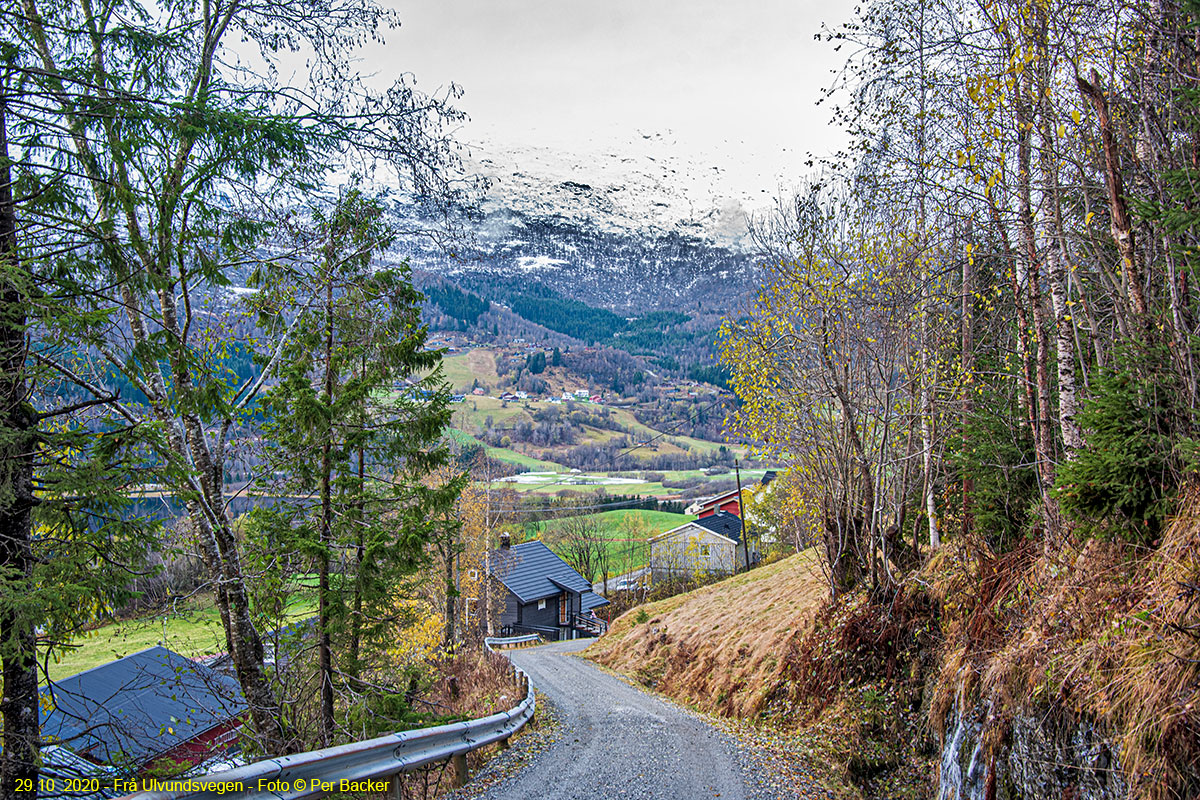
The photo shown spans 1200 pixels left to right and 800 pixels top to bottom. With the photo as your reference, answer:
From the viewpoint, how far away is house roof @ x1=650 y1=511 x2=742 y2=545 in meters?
49.4

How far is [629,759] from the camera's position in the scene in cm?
689

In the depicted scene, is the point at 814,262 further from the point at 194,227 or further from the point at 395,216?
the point at 194,227

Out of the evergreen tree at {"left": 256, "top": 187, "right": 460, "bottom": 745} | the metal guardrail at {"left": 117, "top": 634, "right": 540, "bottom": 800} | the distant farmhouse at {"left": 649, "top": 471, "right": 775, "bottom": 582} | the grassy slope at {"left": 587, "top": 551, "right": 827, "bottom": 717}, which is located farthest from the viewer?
the distant farmhouse at {"left": 649, "top": 471, "right": 775, "bottom": 582}

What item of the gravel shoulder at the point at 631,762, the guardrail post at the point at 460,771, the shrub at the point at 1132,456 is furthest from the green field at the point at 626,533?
the shrub at the point at 1132,456

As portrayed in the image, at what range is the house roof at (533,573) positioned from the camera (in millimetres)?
36219

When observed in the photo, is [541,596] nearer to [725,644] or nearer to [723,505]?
[723,505]

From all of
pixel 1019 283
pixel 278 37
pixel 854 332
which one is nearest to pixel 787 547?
pixel 854 332

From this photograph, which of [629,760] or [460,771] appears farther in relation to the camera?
[629,760]

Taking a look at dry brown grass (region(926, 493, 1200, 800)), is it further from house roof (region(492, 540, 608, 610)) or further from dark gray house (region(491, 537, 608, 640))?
dark gray house (region(491, 537, 608, 640))

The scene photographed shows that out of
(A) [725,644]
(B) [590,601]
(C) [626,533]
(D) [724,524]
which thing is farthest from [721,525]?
(A) [725,644]

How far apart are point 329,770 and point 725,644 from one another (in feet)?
34.8

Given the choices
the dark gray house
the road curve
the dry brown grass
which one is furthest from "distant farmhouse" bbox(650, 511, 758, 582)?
the dry brown grass

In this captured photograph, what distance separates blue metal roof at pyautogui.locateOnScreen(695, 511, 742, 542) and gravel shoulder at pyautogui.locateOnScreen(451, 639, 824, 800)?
133 ft

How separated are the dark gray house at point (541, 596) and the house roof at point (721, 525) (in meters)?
9.74
